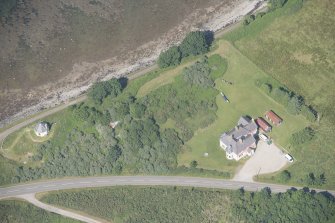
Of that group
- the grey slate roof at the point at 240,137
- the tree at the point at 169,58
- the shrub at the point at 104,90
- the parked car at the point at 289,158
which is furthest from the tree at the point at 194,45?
the parked car at the point at 289,158

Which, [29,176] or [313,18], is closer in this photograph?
[29,176]

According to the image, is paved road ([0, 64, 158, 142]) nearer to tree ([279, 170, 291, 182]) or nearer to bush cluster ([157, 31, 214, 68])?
bush cluster ([157, 31, 214, 68])

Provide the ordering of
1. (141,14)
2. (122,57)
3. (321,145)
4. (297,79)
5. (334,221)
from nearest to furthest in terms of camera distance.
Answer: (334,221), (321,145), (297,79), (122,57), (141,14)

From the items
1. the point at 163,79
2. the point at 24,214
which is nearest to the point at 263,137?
the point at 163,79

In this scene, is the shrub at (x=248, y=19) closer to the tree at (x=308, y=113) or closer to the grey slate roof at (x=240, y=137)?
the tree at (x=308, y=113)

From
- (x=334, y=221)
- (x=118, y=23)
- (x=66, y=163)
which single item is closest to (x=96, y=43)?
(x=118, y=23)

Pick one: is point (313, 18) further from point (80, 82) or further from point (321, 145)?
point (80, 82)

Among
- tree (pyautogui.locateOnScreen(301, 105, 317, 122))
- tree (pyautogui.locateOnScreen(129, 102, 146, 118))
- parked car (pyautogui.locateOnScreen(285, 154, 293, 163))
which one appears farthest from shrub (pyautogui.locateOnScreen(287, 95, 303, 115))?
tree (pyautogui.locateOnScreen(129, 102, 146, 118))
